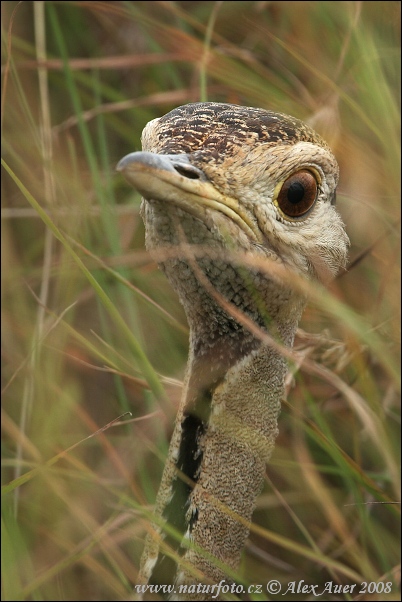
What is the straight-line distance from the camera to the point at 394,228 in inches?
120

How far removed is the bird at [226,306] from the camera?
1.91 metres

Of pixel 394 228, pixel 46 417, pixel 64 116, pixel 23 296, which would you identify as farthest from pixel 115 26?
pixel 46 417

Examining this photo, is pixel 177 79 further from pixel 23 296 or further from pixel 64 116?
pixel 23 296

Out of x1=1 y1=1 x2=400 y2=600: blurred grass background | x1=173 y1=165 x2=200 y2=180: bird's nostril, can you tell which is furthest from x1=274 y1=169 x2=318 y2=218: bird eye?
x1=1 y1=1 x2=400 y2=600: blurred grass background

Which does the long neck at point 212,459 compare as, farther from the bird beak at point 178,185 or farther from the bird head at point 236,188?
the bird beak at point 178,185

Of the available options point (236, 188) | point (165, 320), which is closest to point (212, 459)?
point (236, 188)

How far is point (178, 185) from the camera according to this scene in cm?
175

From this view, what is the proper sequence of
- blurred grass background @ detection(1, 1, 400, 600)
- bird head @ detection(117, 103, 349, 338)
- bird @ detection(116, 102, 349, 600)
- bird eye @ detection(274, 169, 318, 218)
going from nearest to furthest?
1. bird head @ detection(117, 103, 349, 338)
2. bird @ detection(116, 102, 349, 600)
3. bird eye @ detection(274, 169, 318, 218)
4. blurred grass background @ detection(1, 1, 400, 600)

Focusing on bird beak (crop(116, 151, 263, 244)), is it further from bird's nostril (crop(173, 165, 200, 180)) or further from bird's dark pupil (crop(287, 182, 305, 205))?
bird's dark pupil (crop(287, 182, 305, 205))

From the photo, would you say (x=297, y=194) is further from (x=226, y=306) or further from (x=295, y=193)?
(x=226, y=306)

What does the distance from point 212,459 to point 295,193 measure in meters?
0.72

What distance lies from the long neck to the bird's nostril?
1.25 feet

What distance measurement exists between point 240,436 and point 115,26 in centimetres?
306

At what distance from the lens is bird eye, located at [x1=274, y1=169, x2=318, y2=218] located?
204 cm
